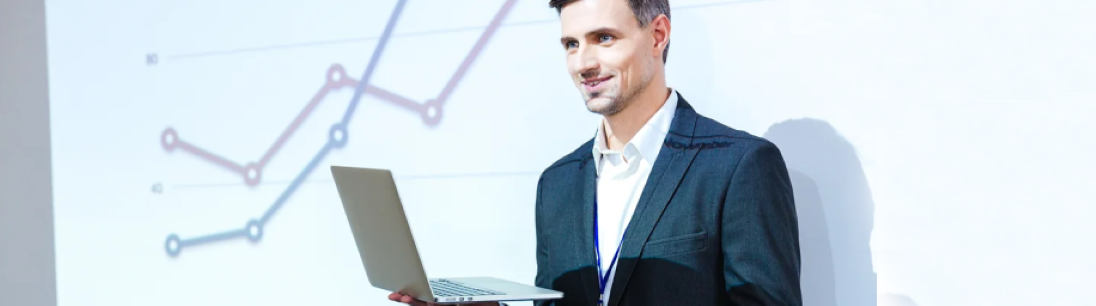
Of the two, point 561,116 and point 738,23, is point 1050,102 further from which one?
point 561,116

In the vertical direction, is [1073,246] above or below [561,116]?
below

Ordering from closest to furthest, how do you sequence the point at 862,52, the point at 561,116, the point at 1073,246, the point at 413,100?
1. the point at 1073,246
2. the point at 862,52
3. the point at 561,116
4. the point at 413,100

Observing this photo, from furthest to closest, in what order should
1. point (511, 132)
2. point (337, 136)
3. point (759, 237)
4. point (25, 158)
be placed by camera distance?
point (25, 158), point (337, 136), point (511, 132), point (759, 237)

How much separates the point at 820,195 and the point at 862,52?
0.79 feet

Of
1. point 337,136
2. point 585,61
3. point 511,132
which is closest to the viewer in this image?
point 585,61

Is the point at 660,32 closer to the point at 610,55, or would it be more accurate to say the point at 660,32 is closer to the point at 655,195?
the point at 610,55

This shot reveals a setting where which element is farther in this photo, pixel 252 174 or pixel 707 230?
pixel 252 174

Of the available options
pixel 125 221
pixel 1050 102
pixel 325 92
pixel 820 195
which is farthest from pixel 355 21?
pixel 1050 102

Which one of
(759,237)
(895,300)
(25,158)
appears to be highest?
(25,158)

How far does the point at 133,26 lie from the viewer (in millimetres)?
2373

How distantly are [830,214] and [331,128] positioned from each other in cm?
105

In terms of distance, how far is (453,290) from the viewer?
4.84ft

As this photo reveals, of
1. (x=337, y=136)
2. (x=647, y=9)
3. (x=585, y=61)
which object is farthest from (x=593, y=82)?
(x=337, y=136)

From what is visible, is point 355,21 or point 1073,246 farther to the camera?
point 355,21
